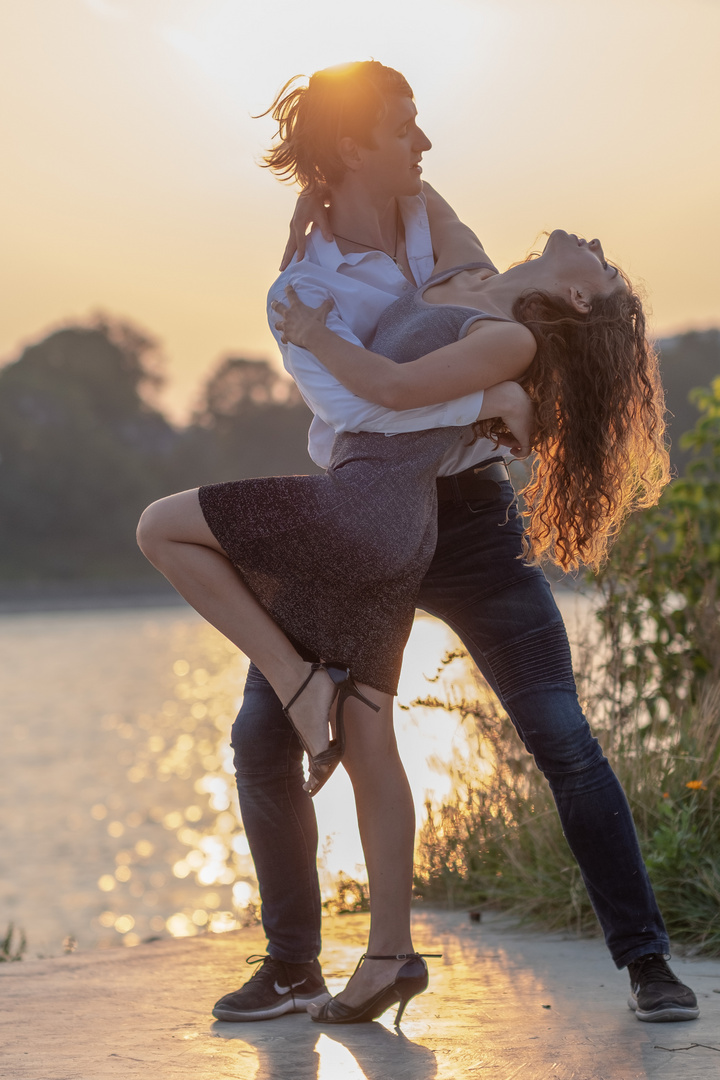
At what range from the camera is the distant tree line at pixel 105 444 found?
2569 inches

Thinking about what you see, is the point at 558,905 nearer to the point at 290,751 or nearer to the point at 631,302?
the point at 290,751

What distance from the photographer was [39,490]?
6625cm

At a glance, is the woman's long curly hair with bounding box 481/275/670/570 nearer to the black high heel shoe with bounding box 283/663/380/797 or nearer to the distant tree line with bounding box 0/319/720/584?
the black high heel shoe with bounding box 283/663/380/797

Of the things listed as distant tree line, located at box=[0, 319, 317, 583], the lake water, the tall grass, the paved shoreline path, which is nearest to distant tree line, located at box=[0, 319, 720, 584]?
distant tree line, located at box=[0, 319, 317, 583]

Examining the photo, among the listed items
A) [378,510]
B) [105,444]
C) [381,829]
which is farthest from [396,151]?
[105,444]

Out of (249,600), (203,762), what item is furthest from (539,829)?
(203,762)

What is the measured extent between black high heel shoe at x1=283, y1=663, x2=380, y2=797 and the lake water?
1.55m

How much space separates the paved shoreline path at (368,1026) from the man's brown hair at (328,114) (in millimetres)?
1829

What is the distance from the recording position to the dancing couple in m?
2.45

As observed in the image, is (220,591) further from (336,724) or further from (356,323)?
(356,323)

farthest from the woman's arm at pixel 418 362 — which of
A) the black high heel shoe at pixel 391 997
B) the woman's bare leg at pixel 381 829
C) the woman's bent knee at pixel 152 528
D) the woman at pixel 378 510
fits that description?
the black high heel shoe at pixel 391 997

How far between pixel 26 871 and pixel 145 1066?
1205cm

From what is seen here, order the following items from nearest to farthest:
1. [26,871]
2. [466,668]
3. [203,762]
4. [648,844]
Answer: [648,844] → [466,668] → [26,871] → [203,762]

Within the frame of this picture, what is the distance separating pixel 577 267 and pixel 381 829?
50.3 inches
